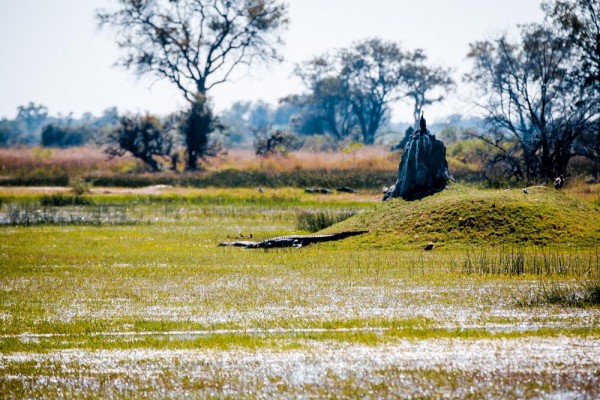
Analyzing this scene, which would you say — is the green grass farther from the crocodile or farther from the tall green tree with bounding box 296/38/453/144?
the tall green tree with bounding box 296/38/453/144

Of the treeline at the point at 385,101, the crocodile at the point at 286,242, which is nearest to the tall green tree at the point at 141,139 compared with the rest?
the treeline at the point at 385,101

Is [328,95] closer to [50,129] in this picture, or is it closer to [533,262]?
[50,129]

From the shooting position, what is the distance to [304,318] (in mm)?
11336

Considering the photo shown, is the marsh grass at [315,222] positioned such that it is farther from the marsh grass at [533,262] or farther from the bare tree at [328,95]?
Result: the bare tree at [328,95]

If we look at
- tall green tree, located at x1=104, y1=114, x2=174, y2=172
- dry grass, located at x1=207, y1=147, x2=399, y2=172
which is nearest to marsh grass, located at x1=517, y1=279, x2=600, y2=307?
dry grass, located at x1=207, y1=147, x2=399, y2=172

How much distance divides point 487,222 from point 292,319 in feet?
33.9

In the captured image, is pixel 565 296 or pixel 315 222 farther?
pixel 315 222

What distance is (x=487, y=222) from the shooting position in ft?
67.4

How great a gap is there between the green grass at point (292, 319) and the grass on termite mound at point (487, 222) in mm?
156

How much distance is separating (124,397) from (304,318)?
12.2 ft

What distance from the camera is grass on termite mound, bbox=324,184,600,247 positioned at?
2003 centimetres

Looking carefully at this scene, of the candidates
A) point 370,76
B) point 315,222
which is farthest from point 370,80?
point 315,222

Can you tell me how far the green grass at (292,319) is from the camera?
8539 millimetres

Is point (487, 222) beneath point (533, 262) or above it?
above
